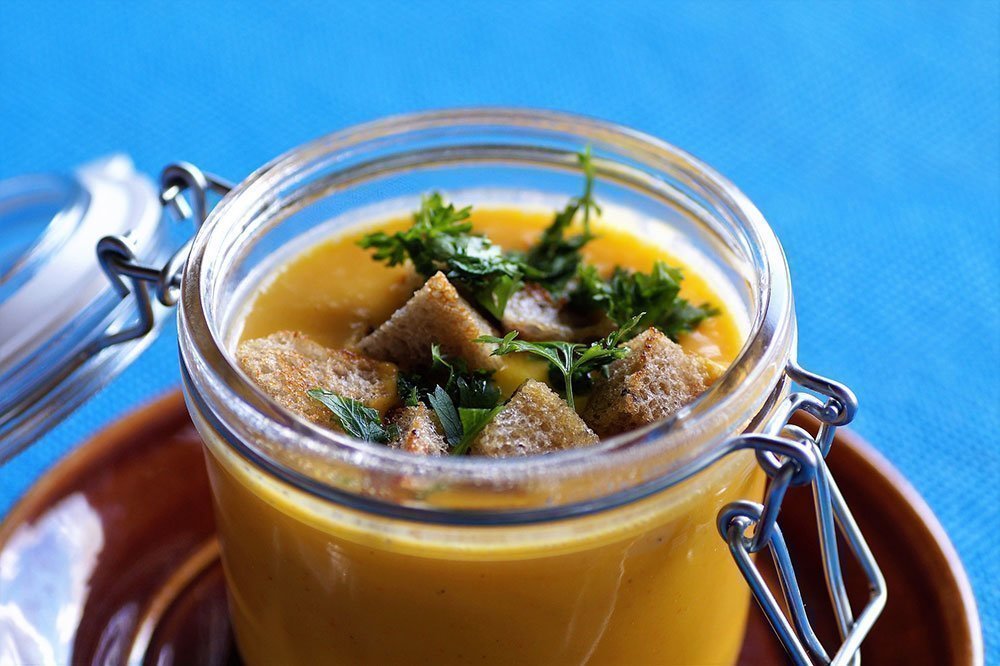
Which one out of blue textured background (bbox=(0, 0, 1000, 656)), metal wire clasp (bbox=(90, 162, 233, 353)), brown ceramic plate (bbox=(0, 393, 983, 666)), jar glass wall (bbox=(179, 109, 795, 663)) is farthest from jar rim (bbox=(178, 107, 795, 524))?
blue textured background (bbox=(0, 0, 1000, 656))

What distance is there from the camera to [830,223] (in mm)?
2604

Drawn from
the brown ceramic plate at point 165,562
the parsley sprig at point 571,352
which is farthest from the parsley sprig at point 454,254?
the brown ceramic plate at point 165,562

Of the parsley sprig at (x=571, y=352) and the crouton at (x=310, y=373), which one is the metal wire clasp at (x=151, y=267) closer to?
the crouton at (x=310, y=373)

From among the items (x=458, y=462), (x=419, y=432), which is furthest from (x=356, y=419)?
(x=458, y=462)

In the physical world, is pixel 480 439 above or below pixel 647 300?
below

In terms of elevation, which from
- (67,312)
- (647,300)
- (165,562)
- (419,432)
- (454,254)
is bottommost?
(165,562)

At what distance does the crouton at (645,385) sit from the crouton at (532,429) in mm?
43

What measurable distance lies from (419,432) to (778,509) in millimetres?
337

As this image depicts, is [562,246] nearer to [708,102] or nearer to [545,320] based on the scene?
[545,320]

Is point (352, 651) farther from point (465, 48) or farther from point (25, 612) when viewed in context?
point (465, 48)

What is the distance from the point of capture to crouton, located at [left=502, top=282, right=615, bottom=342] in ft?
4.41

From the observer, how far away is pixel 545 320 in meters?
1.37

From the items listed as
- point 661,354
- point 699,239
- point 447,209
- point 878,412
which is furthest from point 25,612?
point 878,412

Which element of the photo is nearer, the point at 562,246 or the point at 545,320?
the point at 545,320
